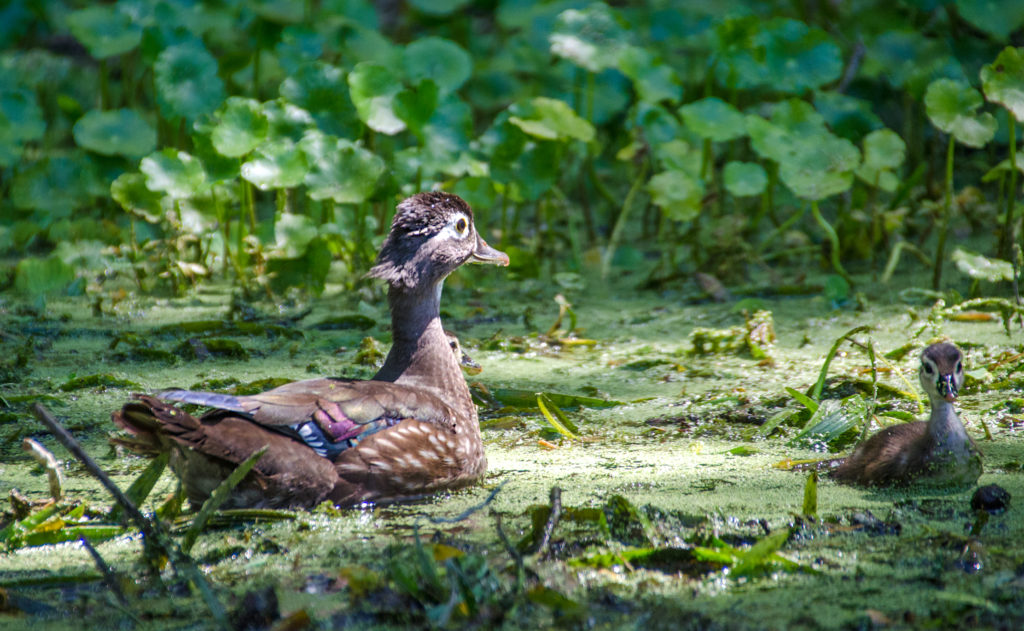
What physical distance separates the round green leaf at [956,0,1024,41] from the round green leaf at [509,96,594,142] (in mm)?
2275

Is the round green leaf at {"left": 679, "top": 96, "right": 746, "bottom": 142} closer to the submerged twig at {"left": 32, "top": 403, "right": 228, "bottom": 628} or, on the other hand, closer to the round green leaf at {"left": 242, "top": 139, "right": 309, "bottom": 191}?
the round green leaf at {"left": 242, "top": 139, "right": 309, "bottom": 191}

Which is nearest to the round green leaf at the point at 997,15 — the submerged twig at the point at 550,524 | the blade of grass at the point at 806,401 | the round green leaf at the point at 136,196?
the blade of grass at the point at 806,401

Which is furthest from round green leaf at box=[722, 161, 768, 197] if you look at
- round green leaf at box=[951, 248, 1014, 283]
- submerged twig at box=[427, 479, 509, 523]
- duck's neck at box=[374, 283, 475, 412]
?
submerged twig at box=[427, 479, 509, 523]

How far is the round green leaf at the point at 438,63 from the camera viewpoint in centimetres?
616

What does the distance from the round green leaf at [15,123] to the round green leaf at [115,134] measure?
1.56ft

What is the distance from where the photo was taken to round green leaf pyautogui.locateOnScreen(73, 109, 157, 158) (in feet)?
20.1

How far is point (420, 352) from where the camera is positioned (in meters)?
3.99

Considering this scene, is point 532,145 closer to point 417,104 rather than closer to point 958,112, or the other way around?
point 417,104

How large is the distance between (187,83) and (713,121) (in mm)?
2963

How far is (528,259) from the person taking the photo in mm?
6172

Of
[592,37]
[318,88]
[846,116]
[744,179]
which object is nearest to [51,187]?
[318,88]

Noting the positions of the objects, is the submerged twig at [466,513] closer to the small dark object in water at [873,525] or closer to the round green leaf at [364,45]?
the small dark object in water at [873,525]

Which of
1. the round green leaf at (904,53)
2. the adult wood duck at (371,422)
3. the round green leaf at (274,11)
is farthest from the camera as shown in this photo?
the round green leaf at (274,11)

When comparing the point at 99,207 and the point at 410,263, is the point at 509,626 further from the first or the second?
the point at 99,207
